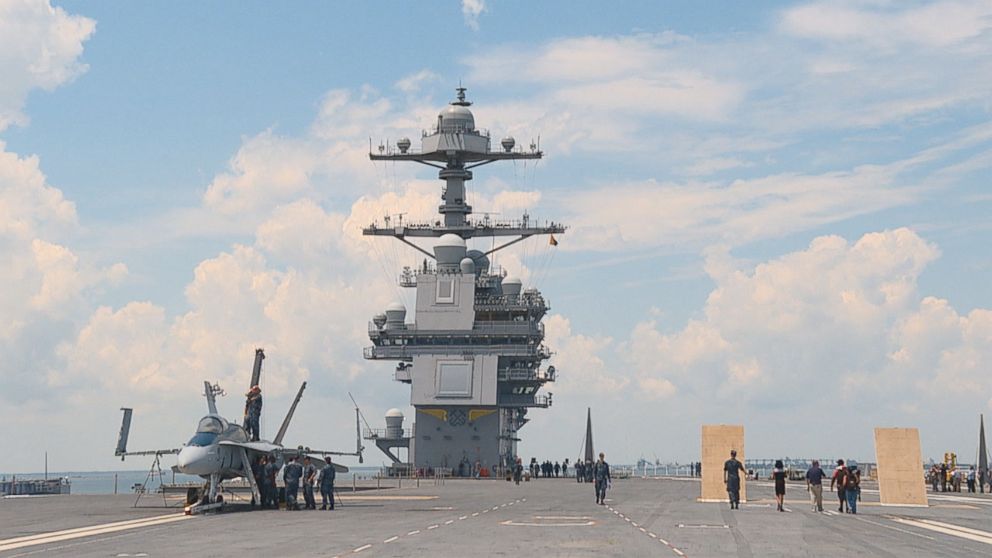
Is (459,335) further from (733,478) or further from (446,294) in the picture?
(733,478)

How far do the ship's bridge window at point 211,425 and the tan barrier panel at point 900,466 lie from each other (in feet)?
73.0

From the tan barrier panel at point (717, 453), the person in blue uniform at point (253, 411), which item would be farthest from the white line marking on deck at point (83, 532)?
the tan barrier panel at point (717, 453)

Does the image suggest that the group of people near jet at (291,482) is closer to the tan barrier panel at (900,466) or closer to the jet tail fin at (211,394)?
the jet tail fin at (211,394)

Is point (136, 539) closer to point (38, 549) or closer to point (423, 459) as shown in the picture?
point (38, 549)

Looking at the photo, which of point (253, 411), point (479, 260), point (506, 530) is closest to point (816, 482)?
point (506, 530)

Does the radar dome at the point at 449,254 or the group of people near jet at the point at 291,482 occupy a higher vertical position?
the radar dome at the point at 449,254

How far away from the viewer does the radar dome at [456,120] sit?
83.4 meters

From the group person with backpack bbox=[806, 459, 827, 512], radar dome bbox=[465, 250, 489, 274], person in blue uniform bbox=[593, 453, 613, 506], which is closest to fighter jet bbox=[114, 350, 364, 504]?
person in blue uniform bbox=[593, 453, 613, 506]

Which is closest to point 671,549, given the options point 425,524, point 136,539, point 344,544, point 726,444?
point 344,544

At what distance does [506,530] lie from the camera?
26375 millimetres

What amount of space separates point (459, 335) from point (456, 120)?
16.3m

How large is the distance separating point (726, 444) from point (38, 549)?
24.3m

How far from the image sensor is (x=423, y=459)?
78.3 metres

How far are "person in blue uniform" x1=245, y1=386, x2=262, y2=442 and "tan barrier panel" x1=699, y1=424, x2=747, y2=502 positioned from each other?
1612 cm
